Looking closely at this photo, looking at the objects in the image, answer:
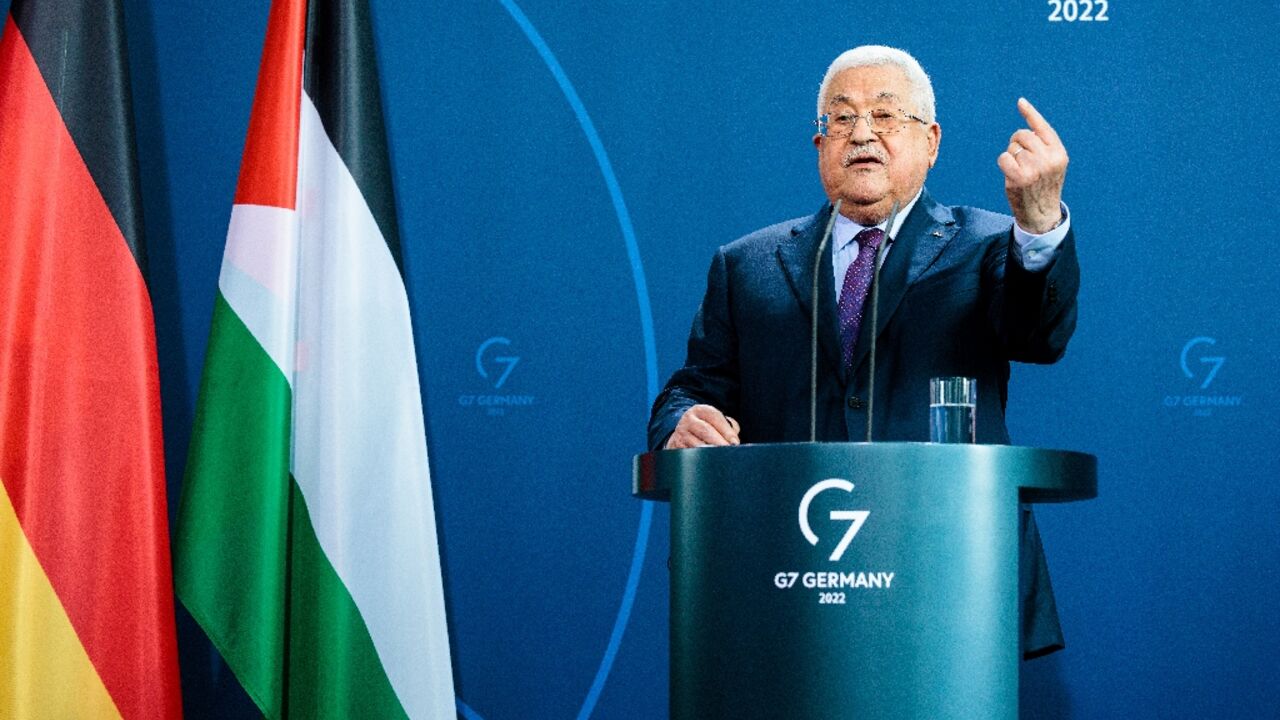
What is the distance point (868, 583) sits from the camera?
1378 mm

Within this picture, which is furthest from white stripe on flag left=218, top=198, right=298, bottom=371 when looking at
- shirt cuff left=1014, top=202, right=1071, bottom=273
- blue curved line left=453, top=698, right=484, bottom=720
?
shirt cuff left=1014, top=202, right=1071, bottom=273

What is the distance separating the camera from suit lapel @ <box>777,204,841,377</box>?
7.41 feet

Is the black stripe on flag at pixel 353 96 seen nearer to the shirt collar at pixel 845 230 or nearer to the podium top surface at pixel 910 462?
the shirt collar at pixel 845 230

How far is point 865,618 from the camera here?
Result: 4.51ft

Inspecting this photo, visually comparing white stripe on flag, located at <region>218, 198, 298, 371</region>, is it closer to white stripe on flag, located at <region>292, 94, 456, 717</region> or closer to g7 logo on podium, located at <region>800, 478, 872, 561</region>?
white stripe on flag, located at <region>292, 94, 456, 717</region>

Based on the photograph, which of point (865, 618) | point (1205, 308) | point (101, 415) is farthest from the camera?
point (1205, 308)

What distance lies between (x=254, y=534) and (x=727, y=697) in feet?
5.42

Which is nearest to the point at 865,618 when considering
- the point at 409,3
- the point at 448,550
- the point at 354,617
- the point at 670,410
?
the point at 670,410

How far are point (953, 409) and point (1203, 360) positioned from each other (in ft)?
5.32

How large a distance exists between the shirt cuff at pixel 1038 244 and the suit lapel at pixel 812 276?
437 millimetres

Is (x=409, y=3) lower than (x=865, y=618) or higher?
higher

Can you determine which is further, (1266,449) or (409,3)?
(409,3)

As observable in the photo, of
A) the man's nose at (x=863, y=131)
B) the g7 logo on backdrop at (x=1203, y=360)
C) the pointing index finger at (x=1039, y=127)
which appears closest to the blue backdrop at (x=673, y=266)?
the g7 logo on backdrop at (x=1203, y=360)

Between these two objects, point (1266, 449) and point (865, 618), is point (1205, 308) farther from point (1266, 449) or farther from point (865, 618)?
point (865, 618)
